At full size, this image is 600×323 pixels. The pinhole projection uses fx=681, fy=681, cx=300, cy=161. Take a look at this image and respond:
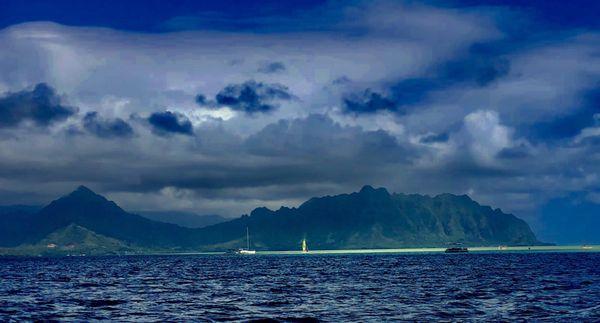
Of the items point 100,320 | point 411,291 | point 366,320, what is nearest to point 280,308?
point 366,320

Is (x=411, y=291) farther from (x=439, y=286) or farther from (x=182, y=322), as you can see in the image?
(x=182, y=322)

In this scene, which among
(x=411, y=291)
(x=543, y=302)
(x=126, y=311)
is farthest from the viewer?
(x=411, y=291)

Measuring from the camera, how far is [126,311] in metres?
85.6

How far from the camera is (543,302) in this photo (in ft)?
305

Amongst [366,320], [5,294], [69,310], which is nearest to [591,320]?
[366,320]

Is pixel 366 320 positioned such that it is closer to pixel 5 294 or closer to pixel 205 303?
pixel 205 303

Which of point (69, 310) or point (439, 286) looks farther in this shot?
point (439, 286)

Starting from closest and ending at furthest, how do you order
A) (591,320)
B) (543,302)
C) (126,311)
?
(591,320) → (126,311) → (543,302)

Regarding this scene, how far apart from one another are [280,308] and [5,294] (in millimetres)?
57340

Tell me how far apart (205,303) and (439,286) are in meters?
50.1

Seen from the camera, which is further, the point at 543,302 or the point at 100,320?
the point at 543,302

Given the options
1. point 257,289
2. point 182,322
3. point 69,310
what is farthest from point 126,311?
point 257,289

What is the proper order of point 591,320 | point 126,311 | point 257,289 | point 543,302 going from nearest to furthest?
point 591,320, point 126,311, point 543,302, point 257,289

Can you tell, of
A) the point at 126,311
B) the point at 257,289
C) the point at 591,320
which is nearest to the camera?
the point at 591,320
